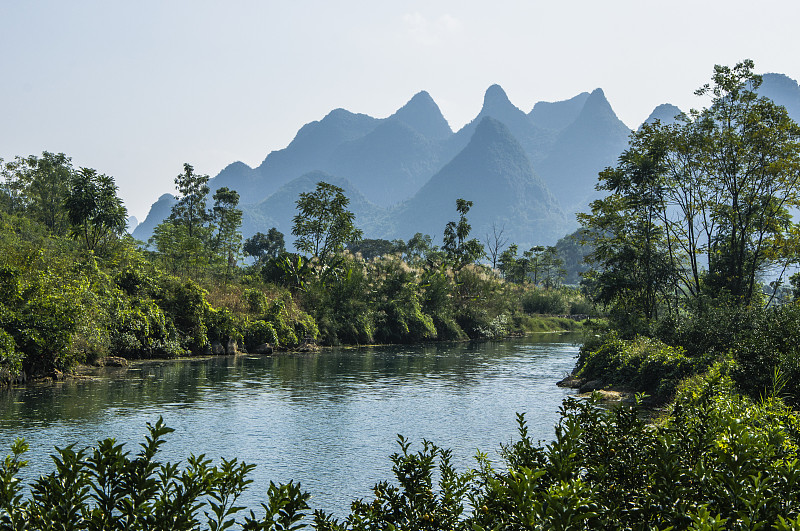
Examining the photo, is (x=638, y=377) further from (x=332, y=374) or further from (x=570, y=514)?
(x=570, y=514)

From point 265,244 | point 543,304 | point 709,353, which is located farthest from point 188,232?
point 709,353

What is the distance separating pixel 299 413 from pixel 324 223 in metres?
32.3

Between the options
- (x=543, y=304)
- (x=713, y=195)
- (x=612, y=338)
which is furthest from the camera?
(x=543, y=304)

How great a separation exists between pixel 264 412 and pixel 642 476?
1597cm

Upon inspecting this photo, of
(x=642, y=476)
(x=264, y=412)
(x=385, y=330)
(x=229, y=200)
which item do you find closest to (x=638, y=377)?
(x=264, y=412)

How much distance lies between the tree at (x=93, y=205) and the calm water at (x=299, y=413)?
11106 mm

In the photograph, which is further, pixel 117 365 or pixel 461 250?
pixel 461 250

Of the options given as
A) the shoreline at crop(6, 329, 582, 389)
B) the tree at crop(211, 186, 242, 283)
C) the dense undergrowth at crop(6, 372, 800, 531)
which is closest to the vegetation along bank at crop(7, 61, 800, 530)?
the dense undergrowth at crop(6, 372, 800, 531)

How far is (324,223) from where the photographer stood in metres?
50.9

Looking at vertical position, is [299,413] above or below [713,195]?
below

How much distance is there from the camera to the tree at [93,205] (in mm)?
36281

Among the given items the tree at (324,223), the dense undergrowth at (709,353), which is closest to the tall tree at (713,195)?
the dense undergrowth at (709,353)

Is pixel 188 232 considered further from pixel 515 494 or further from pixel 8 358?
pixel 515 494

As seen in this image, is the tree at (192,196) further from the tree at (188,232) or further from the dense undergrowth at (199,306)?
the dense undergrowth at (199,306)
